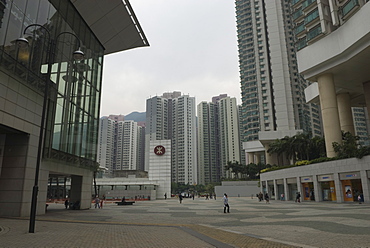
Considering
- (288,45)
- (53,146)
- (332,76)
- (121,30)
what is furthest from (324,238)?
(288,45)

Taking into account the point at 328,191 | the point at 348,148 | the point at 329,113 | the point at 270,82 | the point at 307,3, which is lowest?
the point at 328,191

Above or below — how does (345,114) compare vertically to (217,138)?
below

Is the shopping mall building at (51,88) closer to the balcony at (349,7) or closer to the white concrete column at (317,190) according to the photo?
the balcony at (349,7)

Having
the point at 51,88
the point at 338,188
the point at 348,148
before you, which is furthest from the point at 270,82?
the point at 51,88

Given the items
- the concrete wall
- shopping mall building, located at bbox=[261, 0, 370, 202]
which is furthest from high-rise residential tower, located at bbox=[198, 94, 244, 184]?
shopping mall building, located at bbox=[261, 0, 370, 202]

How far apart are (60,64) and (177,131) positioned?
127 meters

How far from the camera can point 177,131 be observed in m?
150

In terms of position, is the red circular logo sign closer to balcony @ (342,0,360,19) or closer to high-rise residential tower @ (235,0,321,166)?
high-rise residential tower @ (235,0,321,166)

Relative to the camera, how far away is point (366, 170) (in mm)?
28484

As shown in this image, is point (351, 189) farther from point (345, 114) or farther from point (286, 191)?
point (345, 114)

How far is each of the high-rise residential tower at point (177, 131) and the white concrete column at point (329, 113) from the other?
10906cm

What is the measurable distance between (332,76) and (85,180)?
36.2m

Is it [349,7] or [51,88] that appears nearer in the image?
[51,88]

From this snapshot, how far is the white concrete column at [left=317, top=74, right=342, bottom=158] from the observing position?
3822cm
